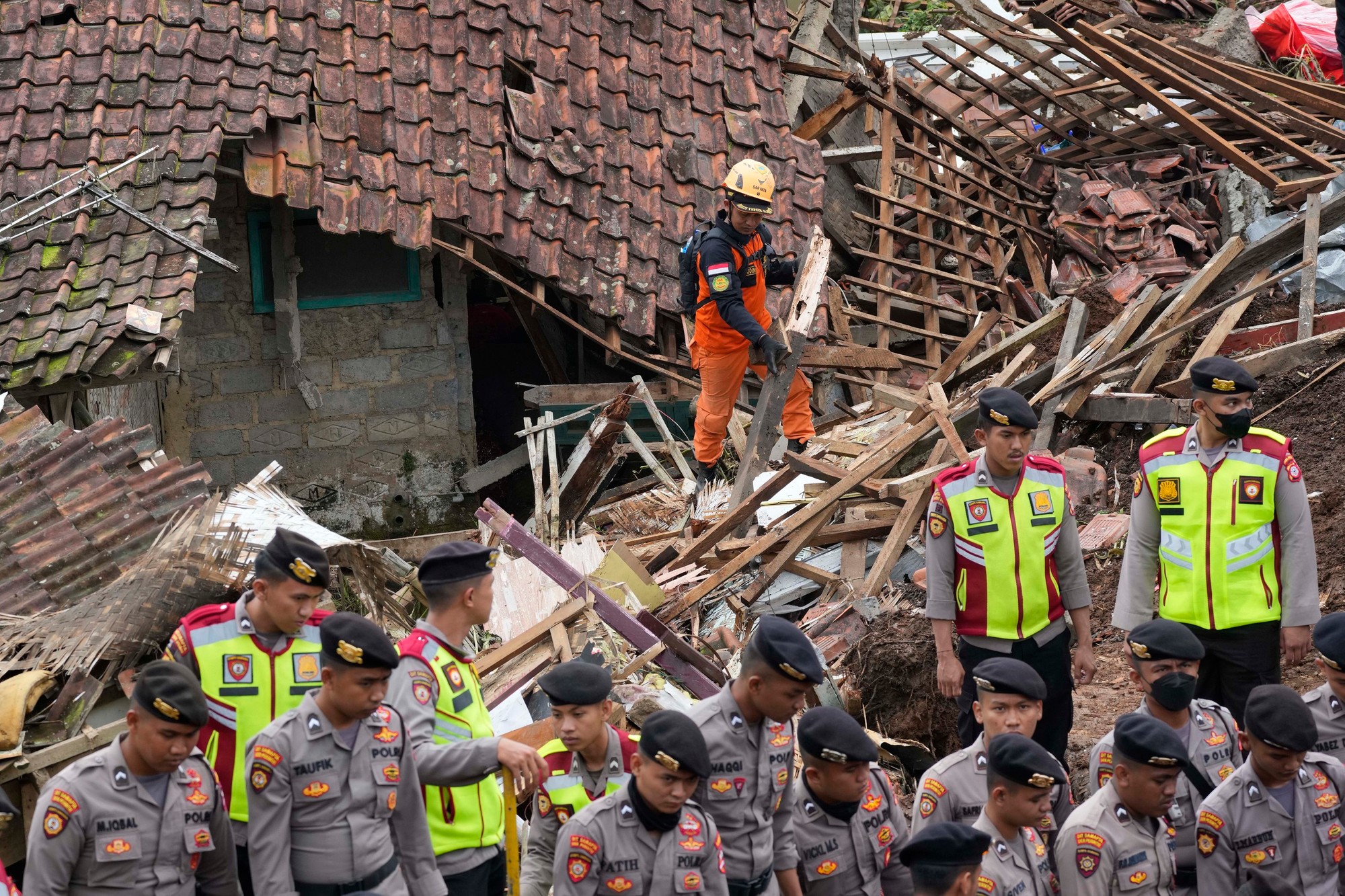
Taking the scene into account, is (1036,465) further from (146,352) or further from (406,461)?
(406,461)

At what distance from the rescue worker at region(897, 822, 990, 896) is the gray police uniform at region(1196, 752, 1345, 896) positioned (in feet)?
→ 3.58

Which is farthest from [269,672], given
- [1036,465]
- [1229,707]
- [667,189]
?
[667,189]

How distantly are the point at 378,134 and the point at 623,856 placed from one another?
7458 millimetres

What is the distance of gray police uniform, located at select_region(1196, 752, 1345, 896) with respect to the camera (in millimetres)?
4840

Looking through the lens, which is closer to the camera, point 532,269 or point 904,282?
point 532,269

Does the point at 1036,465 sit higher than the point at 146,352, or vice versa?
the point at 146,352

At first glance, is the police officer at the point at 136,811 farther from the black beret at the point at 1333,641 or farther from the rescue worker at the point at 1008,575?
the black beret at the point at 1333,641

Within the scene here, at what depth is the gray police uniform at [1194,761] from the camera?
198 inches

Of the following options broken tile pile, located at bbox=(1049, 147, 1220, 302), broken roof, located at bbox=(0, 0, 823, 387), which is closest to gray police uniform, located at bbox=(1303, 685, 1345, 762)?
broken roof, located at bbox=(0, 0, 823, 387)

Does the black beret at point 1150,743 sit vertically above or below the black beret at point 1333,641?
below

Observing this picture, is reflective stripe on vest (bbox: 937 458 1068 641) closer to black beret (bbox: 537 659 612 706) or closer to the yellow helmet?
black beret (bbox: 537 659 612 706)

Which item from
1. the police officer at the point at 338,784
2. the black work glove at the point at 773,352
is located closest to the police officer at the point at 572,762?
the police officer at the point at 338,784

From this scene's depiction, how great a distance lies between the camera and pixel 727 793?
4754 millimetres

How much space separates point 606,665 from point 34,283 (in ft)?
16.0
